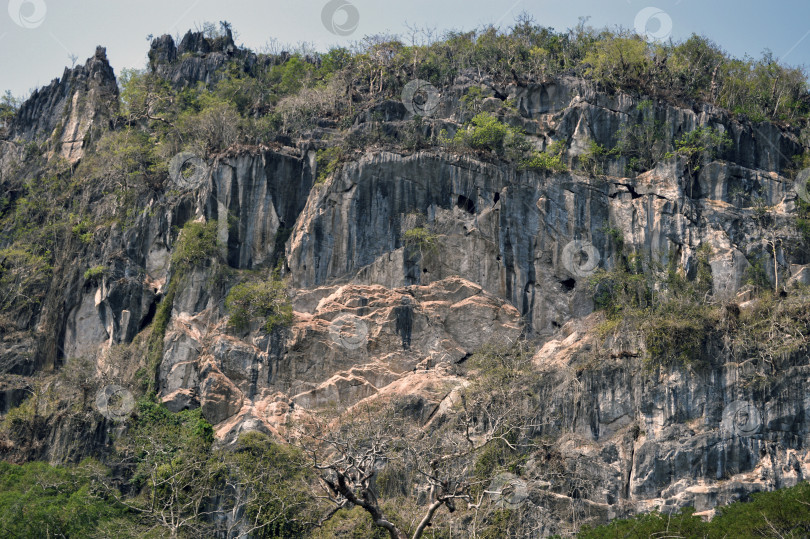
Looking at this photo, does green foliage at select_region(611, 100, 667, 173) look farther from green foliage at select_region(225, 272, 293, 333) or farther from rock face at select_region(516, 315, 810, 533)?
green foliage at select_region(225, 272, 293, 333)

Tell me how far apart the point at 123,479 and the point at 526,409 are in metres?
13.3

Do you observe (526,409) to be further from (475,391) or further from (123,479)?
(123,479)

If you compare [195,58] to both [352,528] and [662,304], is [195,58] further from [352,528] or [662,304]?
[352,528]

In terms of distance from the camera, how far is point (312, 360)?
3622cm

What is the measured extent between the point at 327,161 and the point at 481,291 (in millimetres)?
8140

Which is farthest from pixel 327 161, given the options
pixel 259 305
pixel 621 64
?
pixel 621 64

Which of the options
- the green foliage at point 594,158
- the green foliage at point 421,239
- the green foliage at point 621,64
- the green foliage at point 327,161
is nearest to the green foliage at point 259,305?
the green foliage at point 421,239

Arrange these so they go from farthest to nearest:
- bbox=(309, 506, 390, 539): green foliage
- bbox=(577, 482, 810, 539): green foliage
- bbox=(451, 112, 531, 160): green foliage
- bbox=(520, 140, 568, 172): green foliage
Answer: bbox=(451, 112, 531, 160): green foliage → bbox=(520, 140, 568, 172): green foliage → bbox=(309, 506, 390, 539): green foliage → bbox=(577, 482, 810, 539): green foliage

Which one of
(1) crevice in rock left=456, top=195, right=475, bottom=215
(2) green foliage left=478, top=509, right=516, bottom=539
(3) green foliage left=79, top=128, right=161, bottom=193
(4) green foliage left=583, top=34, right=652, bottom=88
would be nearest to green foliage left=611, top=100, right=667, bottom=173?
(4) green foliage left=583, top=34, right=652, bottom=88

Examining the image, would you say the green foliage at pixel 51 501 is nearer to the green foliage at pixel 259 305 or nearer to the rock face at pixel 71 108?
the green foliage at pixel 259 305

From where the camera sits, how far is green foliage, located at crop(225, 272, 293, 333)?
36.8 metres

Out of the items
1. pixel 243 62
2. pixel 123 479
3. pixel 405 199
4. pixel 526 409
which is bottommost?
pixel 123 479

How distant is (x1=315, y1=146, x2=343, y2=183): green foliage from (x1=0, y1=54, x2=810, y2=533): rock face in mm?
364

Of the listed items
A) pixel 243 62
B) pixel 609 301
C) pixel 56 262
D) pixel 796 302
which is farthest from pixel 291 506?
pixel 243 62
